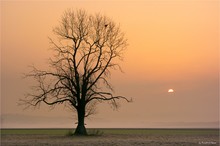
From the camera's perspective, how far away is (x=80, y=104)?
66.4m

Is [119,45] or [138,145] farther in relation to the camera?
[119,45]

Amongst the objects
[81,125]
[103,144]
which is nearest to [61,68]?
[81,125]

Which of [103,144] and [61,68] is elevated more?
[61,68]

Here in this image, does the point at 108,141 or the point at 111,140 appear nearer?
the point at 108,141

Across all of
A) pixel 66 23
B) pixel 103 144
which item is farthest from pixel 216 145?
pixel 66 23

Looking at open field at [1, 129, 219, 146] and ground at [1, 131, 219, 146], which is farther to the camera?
open field at [1, 129, 219, 146]

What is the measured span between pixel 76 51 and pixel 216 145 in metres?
24.1

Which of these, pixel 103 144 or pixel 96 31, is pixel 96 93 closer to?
pixel 96 31

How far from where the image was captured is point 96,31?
66250 millimetres

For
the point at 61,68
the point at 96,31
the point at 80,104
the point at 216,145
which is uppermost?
the point at 96,31

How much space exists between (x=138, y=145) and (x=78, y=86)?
764 inches

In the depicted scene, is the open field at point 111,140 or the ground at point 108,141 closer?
the ground at point 108,141

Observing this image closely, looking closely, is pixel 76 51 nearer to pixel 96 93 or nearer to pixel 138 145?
pixel 96 93

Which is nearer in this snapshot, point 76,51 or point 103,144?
point 103,144
